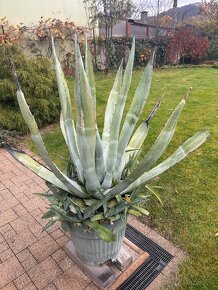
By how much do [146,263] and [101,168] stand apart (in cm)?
119

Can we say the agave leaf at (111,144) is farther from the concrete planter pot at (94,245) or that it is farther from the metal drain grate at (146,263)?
the metal drain grate at (146,263)

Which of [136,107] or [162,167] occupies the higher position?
[136,107]

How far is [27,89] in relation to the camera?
541 centimetres

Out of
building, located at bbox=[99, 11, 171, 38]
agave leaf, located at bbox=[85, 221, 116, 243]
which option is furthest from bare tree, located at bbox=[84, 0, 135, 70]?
agave leaf, located at bbox=[85, 221, 116, 243]

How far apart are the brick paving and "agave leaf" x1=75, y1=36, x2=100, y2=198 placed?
37.1 inches

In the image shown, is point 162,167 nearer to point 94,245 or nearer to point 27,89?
point 94,245

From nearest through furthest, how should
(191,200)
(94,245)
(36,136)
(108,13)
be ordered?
(36,136) → (94,245) → (191,200) → (108,13)

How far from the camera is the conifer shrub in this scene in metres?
5.23

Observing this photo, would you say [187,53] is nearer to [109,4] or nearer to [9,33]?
[109,4]

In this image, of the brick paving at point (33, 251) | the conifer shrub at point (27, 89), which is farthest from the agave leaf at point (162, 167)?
the conifer shrub at point (27, 89)

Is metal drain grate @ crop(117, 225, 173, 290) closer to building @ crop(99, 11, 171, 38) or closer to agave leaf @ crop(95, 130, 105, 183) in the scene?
agave leaf @ crop(95, 130, 105, 183)

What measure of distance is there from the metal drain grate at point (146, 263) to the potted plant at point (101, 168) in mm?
376

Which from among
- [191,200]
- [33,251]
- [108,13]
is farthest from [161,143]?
[108,13]

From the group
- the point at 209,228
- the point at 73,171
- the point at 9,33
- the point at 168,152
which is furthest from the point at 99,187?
the point at 9,33
